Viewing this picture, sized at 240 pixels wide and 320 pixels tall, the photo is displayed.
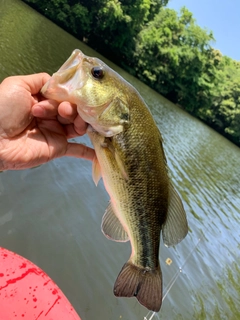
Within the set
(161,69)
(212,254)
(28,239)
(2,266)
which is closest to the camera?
(2,266)

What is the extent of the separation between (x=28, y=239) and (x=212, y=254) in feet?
17.9

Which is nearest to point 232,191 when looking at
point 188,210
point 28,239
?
point 188,210

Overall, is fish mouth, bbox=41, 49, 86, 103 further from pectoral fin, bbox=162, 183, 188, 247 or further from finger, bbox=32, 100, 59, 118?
pectoral fin, bbox=162, 183, 188, 247

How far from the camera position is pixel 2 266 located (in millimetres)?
3080

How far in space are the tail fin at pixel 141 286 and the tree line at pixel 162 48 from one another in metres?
39.4

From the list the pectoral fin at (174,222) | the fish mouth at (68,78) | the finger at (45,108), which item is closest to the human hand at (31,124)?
the finger at (45,108)

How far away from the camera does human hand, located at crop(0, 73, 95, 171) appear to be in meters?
2.32

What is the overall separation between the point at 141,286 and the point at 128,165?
34.5 inches

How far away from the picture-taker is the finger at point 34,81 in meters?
2.43

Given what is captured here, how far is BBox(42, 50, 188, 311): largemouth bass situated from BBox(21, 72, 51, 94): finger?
30 centimetres

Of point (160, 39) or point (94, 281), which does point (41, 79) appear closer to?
point (94, 281)

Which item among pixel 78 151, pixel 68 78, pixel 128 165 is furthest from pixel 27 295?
pixel 68 78

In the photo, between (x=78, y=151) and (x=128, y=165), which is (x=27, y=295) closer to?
(x=78, y=151)

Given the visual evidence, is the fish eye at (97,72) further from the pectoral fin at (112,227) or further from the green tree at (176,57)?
the green tree at (176,57)
